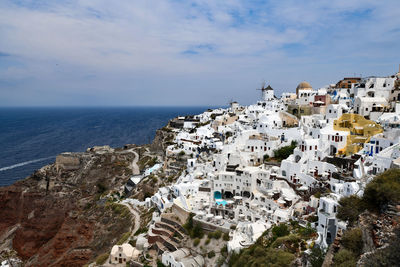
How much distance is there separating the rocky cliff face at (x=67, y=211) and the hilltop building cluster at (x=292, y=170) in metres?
10.1

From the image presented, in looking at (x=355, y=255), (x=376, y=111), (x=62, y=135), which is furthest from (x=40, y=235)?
(x=62, y=135)

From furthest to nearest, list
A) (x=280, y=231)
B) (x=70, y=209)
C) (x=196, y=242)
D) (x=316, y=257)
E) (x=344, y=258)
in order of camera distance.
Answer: (x=70, y=209), (x=196, y=242), (x=280, y=231), (x=316, y=257), (x=344, y=258)

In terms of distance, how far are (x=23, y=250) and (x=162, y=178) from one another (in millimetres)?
27655

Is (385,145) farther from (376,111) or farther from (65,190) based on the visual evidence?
(65,190)

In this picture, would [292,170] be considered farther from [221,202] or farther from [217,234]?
[217,234]

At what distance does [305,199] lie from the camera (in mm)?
30797

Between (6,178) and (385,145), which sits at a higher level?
(385,145)

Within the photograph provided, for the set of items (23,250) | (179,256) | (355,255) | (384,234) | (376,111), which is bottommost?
(23,250)

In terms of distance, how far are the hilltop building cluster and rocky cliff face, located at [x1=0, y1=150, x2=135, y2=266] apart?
1014cm

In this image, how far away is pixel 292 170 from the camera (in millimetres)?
34781

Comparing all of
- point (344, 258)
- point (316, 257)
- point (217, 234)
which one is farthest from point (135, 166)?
point (344, 258)

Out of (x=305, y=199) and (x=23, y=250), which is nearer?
(x=305, y=199)

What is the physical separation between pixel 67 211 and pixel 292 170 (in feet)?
155

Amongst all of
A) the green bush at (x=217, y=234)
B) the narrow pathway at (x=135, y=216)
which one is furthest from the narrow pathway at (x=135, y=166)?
the green bush at (x=217, y=234)
